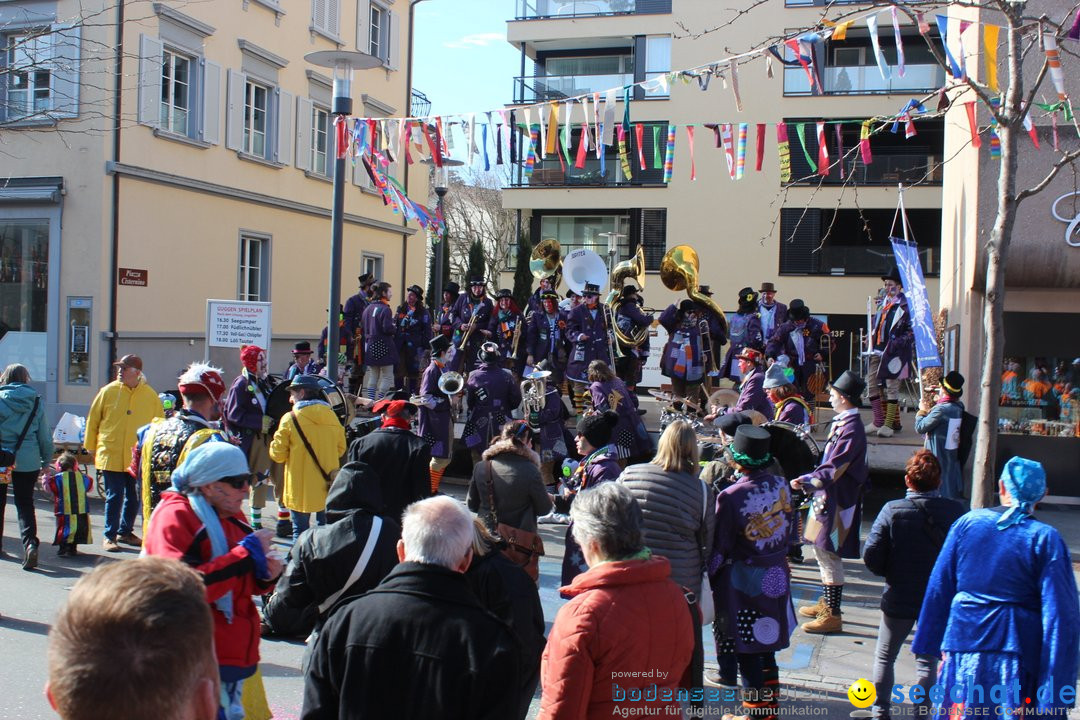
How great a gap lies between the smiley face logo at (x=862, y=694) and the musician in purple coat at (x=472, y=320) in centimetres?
898

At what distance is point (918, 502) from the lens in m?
4.99

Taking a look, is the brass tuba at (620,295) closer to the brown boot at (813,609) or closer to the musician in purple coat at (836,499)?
the musician in purple coat at (836,499)

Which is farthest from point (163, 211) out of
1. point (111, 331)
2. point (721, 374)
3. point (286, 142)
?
point (721, 374)

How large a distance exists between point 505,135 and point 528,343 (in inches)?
144

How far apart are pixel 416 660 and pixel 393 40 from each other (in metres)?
23.8

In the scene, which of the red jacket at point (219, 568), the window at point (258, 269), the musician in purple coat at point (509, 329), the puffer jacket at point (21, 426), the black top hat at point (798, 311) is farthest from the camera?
the window at point (258, 269)

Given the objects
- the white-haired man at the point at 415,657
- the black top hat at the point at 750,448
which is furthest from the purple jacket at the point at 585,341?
the white-haired man at the point at 415,657

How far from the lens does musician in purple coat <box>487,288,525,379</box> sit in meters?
14.2

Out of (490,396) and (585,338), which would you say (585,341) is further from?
(490,396)

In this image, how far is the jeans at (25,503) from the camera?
25.7ft

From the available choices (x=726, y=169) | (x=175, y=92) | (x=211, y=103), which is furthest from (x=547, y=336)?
(x=726, y=169)

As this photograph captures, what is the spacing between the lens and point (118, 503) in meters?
8.59

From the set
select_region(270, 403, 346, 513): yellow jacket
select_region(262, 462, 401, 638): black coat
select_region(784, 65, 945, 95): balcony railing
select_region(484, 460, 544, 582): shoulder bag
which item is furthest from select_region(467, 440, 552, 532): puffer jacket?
select_region(784, 65, 945, 95): balcony railing

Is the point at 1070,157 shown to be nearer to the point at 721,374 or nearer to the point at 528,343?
the point at 721,374
